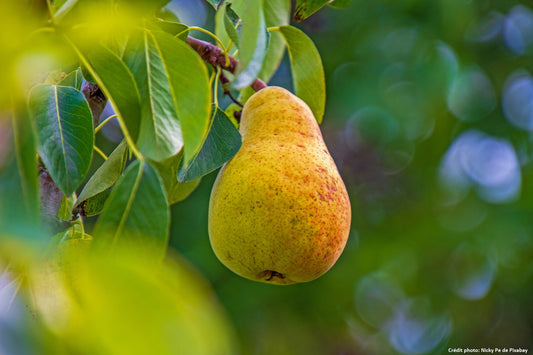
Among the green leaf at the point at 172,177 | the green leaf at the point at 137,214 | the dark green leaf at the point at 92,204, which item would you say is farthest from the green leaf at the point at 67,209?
the green leaf at the point at 137,214

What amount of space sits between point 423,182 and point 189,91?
3513 mm

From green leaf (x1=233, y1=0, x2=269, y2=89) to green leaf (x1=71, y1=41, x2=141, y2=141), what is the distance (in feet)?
0.45

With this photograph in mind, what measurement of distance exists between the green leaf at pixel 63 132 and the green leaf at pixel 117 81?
0.09 meters

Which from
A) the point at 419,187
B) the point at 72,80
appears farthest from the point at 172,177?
the point at 419,187

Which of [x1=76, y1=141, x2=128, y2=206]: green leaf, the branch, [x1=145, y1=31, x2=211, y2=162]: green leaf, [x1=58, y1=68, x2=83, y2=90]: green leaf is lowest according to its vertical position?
[x1=76, y1=141, x2=128, y2=206]: green leaf

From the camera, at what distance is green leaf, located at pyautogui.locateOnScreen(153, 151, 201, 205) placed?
0.91 metres

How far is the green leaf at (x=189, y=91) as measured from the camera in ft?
1.94

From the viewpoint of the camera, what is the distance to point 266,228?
2.66 feet

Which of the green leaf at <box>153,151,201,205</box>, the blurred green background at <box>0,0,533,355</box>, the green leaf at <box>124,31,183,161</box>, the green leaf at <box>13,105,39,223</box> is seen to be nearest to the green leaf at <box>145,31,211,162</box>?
the green leaf at <box>124,31,183,161</box>

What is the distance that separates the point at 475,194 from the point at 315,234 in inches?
132

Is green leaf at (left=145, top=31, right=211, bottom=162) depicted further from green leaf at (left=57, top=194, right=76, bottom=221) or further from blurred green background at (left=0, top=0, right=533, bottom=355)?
blurred green background at (left=0, top=0, right=533, bottom=355)

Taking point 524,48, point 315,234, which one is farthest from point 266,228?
point 524,48

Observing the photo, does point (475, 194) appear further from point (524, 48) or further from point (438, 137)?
point (524, 48)

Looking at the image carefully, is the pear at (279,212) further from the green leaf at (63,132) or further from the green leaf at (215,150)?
the green leaf at (63,132)
